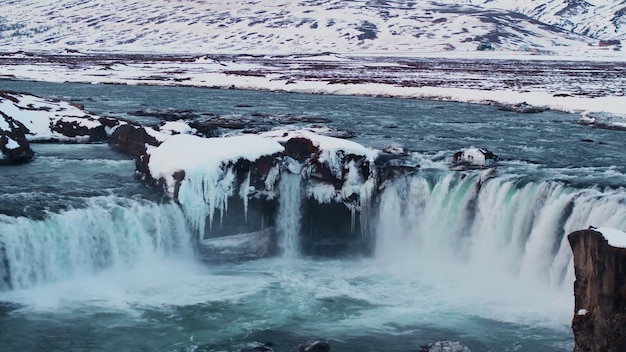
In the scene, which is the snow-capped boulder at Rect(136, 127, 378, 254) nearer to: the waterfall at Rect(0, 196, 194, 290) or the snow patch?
the waterfall at Rect(0, 196, 194, 290)

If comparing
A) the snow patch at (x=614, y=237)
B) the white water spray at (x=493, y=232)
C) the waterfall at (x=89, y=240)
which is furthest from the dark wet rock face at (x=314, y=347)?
the waterfall at (x=89, y=240)

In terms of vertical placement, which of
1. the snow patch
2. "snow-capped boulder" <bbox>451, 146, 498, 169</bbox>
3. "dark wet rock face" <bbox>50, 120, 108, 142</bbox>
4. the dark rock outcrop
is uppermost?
the snow patch

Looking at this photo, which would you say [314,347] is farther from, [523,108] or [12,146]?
[523,108]

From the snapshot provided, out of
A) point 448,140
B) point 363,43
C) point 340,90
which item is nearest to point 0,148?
point 448,140

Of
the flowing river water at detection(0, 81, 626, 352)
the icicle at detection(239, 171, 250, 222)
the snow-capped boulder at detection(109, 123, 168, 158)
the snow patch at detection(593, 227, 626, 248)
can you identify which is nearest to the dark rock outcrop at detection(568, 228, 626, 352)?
the snow patch at detection(593, 227, 626, 248)

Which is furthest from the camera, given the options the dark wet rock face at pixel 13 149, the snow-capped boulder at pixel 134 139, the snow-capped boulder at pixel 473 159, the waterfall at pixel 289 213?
the snow-capped boulder at pixel 134 139

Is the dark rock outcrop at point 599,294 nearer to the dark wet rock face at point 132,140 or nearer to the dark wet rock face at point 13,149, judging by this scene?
the dark wet rock face at point 132,140

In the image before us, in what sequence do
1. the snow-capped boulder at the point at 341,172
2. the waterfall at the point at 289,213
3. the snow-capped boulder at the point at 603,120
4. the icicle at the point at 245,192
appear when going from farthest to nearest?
the snow-capped boulder at the point at 603,120 < the snow-capped boulder at the point at 341,172 < the waterfall at the point at 289,213 < the icicle at the point at 245,192
